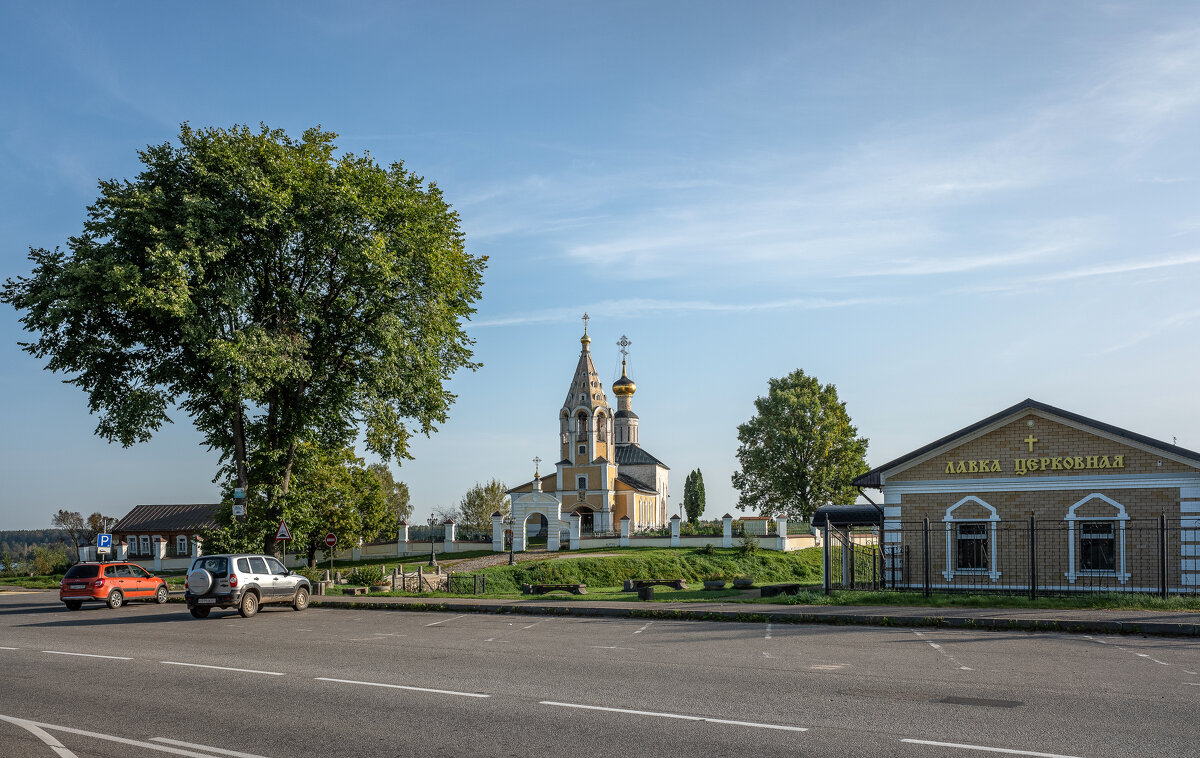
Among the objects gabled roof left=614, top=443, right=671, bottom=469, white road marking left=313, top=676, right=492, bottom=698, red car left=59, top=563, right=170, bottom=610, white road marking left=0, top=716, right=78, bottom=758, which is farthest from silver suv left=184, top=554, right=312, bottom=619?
gabled roof left=614, top=443, right=671, bottom=469

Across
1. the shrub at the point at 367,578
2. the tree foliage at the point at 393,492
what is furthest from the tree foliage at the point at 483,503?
the shrub at the point at 367,578

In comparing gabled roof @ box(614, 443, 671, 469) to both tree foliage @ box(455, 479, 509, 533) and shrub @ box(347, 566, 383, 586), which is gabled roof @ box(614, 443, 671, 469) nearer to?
tree foliage @ box(455, 479, 509, 533)

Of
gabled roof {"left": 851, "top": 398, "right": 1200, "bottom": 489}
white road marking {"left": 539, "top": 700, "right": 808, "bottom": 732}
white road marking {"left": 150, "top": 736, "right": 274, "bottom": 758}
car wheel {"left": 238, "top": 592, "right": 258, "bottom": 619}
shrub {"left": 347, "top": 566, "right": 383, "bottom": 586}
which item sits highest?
gabled roof {"left": 851, "top": 398, "right": 1200, "bottom": 489}

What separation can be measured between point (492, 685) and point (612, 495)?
2585 inches

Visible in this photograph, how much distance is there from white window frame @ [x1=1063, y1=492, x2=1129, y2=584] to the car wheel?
21606 millimetres

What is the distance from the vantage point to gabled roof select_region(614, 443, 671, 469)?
9088 cm

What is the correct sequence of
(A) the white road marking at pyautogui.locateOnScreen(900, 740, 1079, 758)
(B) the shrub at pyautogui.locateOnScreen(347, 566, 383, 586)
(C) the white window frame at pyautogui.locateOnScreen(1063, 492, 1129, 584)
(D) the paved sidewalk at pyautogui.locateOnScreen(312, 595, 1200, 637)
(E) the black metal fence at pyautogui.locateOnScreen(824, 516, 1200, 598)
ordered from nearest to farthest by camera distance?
(A) the white road marking at pyautogui.locateOnScreen(900, 740, 1079, 758) < (D) the paved sidewalk at pyautogui.locateOnScreen(312, 595, 1200, 637) < (E) the black metal fence at pyautogui.locateOnScreen(824, 516, 1200, 598) < (C) the white window frame at pyautogui.locateOnScreen(1063, 492, 1129, 584) < (B) the shrub at pyautogui.locateOnScreen(347, 566, 383, 586)

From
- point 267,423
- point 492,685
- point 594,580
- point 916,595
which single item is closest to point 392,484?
point 594,580

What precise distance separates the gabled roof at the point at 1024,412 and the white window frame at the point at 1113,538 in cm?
182

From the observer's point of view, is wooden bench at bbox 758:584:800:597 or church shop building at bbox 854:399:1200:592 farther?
wooden bench at bbox 758:584:800:597

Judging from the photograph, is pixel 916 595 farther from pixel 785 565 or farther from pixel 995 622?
pixel 785 565

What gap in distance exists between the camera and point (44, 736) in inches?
356

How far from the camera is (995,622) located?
18.8 m

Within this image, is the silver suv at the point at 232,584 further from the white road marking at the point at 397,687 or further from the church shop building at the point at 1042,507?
the church shop building at the point at 1042,507
